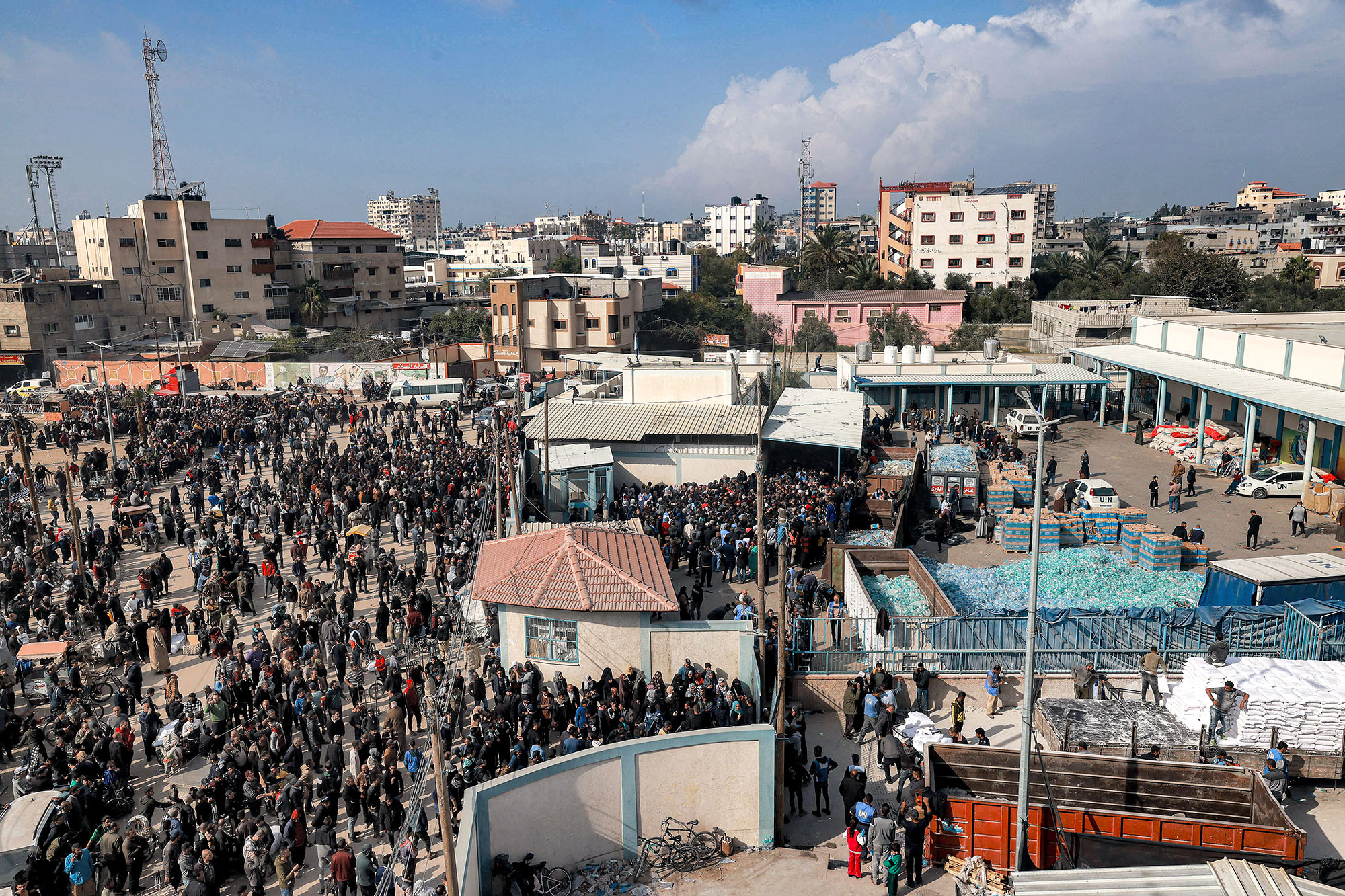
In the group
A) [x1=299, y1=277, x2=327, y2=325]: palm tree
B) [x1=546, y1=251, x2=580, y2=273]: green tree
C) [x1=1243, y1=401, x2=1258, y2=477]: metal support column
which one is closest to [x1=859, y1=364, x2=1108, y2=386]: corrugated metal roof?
[x1=1243, y1=401, x2=1258, y2=477]: metal support column

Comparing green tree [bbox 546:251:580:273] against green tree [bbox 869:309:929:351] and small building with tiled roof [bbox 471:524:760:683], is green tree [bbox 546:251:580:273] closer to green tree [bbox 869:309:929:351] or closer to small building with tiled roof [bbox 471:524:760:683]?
green tree [bbox 869:309:929:351]

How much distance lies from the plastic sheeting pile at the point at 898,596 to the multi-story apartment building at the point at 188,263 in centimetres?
5920

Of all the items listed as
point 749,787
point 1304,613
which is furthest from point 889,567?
point 749,787

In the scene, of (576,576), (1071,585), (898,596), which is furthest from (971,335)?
(576,576)

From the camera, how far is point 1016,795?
39.7ft

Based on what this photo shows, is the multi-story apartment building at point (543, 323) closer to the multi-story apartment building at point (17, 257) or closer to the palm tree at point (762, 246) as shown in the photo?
the palm tree at point (762, 246)

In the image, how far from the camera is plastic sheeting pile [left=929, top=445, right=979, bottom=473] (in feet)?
91.4

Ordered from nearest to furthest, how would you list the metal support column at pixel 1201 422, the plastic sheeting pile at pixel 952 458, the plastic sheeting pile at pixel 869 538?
the plastic sheeting pile at pixel 869 538 < the plastic sheeting pile at pixel 952 458 < the metal support column at pixel 1201 422

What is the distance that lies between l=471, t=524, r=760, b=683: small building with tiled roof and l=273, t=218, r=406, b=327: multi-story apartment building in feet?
200

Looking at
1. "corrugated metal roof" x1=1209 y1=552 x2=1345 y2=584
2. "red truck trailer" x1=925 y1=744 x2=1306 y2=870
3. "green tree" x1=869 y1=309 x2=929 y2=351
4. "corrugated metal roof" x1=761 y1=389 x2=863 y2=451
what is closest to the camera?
"red truck trailer" x1=925 y1=744 x2=1306 y2=870

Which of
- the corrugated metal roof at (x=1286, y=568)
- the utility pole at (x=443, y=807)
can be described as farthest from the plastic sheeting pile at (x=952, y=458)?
the utility pole at (x=443, y=807)

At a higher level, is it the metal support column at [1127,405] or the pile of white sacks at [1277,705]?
the metal support column at [1127,405]

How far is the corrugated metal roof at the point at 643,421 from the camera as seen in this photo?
26500 mm

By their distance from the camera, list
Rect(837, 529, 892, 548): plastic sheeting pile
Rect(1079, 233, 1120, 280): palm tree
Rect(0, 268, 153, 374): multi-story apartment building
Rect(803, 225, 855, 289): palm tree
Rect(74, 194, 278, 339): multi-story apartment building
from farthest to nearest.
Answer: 1. Rect(803, 225, 855, 289): palm tree
2. Rect(1079, 233, 1120, 280): palm tree
3. Rect(74, 194, 278, 339): multi-story apartment building
4. Rect(0, 268, 153, 374): multi-story apartment building
5. Rect(837, 529, 892, 548): plastic sheeting pile
